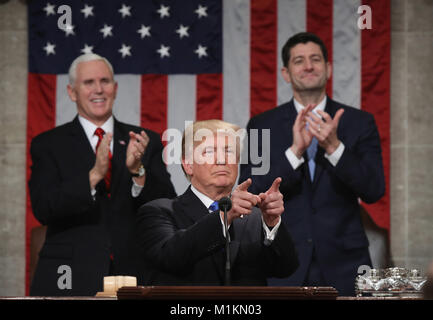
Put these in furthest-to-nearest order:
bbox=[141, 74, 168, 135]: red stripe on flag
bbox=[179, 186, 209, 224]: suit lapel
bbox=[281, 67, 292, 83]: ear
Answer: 1. bbox=[141, 74, 168, 135]: red stripe on flag
2. bbox=[281, 67, 292, 83]: ear
3. bbox=[179, 186, 209, 224]: suit lapel

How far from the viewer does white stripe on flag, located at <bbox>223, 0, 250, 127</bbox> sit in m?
6.42

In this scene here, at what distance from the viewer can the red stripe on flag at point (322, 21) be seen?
6340 millimetres

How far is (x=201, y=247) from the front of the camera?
3.73m

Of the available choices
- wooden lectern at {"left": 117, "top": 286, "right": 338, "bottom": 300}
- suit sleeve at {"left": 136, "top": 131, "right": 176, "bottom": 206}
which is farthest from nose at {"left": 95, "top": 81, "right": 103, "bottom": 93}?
wooden lectern at {"left": 117, "top": 286, "right": 338, "bottom": 300}

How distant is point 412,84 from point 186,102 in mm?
1895

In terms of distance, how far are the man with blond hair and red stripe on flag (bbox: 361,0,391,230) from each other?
233 cm

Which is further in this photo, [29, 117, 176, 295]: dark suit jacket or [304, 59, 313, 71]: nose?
[304, 59, 313, 71]: nose

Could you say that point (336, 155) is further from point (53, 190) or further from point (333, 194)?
point (53, 190)

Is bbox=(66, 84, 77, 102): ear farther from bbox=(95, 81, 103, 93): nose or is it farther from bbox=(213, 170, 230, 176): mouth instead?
bbox=(213, 170, 230, 176): mouth

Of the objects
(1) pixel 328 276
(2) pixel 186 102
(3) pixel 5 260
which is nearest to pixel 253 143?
(2) pixel 186 102

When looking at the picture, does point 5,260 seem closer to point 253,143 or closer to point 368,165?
point 253,143

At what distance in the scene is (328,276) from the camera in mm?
5719

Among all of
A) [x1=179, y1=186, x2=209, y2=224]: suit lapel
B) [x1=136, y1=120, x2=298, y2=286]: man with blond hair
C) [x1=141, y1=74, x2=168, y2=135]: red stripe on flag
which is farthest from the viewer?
[x1=141, y1=74, x2=168, y2=135]: red stripe on flag

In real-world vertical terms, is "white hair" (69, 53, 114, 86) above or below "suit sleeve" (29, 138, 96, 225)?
above
